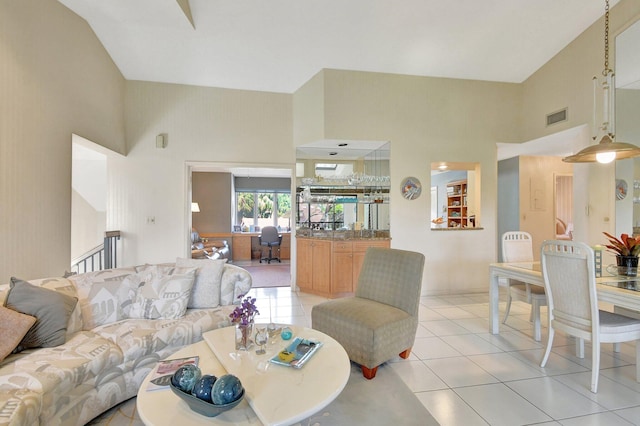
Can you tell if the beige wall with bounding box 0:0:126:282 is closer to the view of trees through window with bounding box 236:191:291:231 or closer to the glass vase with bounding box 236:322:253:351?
the glass vase with bounding box 236:322:253:351

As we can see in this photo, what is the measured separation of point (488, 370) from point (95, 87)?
532 centimetres

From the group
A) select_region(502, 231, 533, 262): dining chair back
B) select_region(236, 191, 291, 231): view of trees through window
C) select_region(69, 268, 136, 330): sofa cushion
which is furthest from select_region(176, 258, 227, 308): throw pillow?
select_region(236, 191, 291, 231): view of trees through window

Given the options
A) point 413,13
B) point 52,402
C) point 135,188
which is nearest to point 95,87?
point 135,188

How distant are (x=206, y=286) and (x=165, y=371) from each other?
1.27 meters

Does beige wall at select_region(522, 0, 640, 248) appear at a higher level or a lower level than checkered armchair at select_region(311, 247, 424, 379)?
higher

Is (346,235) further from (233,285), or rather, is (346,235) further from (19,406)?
(19,406)

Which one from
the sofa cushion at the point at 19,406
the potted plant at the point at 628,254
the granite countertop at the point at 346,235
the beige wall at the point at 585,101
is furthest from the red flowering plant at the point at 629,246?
the sofa cushion at the point at 19,406

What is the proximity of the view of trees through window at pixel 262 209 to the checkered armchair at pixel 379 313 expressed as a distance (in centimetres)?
668

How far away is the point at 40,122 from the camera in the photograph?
9.36ft

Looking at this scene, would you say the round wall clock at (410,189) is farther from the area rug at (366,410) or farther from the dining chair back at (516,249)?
the area rug at (366,410)

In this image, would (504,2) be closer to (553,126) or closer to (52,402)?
(553,126)

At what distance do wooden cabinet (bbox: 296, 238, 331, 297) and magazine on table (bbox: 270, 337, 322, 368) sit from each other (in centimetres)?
283

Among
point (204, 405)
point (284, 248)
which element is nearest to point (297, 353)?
point (204, 405)

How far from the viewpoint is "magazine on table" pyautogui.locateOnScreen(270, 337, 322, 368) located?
5.36 feet
